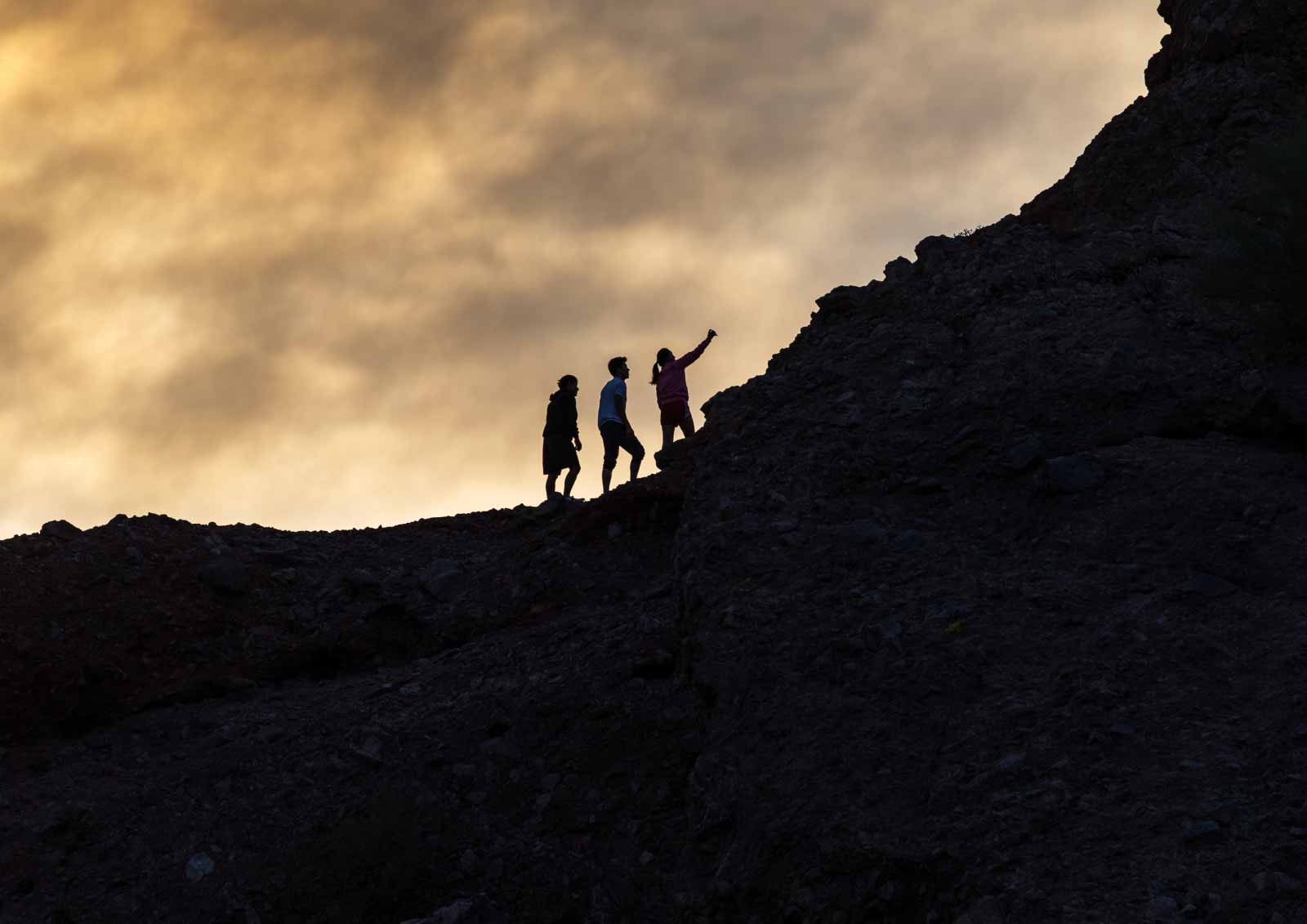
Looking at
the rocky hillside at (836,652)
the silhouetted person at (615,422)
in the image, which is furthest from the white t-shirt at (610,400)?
the rocky hillside at (836,652)

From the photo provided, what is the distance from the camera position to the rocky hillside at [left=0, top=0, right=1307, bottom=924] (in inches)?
310

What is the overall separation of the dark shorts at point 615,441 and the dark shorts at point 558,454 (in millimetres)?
796

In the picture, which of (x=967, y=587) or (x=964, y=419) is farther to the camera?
(x=964, y=419)

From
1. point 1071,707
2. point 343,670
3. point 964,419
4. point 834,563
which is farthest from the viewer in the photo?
point 343,670

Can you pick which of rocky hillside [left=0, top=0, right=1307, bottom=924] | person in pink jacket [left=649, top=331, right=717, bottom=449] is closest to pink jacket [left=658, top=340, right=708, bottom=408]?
person in pink jacket [left=649, top=331, right=717, bottom=449]

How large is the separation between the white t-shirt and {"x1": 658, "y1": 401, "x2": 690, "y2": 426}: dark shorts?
0.75m

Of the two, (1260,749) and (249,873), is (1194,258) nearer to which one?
(1260,749)

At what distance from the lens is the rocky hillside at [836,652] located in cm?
788

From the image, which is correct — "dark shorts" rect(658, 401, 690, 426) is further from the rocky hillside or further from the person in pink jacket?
the rocky hillside

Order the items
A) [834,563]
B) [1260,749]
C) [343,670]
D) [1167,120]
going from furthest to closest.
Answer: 1. [1167,120]
2. [343,670]
3. [834,563]
4. [1260,749]

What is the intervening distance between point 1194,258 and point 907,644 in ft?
25.0

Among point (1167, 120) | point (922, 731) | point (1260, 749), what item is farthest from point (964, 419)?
point (1167, 120)

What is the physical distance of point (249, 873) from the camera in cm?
1145

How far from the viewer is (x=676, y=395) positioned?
20.8 m
